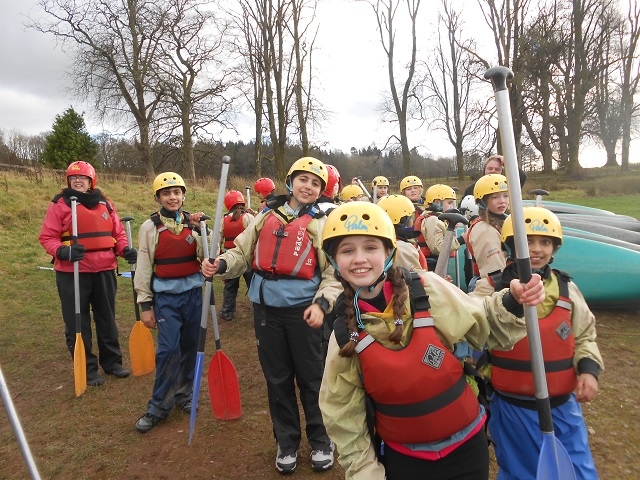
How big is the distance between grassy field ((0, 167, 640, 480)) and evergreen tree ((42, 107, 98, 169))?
72.1ft

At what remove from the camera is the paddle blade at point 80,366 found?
4922 millimetres

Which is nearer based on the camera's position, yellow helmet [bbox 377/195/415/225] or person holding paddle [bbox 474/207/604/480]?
person holding paddle [bbox 474/207/604/480]

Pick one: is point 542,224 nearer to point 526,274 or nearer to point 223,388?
point 526,274

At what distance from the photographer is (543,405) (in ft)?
6.91

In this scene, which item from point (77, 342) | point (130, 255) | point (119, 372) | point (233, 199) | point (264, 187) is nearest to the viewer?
point (77, 342)

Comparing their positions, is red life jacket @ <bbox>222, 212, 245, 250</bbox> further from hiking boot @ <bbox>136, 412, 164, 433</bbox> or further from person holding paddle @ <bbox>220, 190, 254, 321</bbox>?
hiking boot @ <bbox>136, 412, 164, 433</bbox>

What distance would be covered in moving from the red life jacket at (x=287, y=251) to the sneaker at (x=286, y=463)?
144cm

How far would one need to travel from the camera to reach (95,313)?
5.39m

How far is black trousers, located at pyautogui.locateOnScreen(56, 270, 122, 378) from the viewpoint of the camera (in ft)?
17.0

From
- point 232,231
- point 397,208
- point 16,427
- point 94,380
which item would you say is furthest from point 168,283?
point 232,231

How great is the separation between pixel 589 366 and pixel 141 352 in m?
4.76

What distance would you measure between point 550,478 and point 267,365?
2.05m

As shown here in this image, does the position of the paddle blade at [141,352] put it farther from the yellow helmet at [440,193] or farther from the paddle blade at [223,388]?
the yellow helmet at [440,193]

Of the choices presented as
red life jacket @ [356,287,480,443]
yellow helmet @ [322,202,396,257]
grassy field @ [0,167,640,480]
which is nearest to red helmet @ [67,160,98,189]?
grassy field @ [0,167,640,480]
